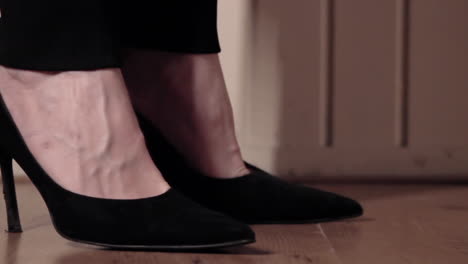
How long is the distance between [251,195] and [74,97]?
25 centimetres

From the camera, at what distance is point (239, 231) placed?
2.28ft

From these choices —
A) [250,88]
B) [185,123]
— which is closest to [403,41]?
[250,88]

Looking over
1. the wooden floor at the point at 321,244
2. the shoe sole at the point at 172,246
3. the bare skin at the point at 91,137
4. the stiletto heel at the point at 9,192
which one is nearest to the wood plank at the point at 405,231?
the wooden floor at the point at 321,244

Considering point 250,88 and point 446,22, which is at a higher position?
point 446,22

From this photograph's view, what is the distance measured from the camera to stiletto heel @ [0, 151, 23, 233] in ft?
2.73

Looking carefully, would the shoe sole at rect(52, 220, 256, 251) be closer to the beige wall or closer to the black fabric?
the black fabric

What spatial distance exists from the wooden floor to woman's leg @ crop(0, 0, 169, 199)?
8 centimetres

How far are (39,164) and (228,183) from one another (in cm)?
23

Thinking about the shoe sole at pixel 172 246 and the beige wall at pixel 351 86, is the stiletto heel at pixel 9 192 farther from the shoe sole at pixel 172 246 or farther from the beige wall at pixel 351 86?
the beige wall at pixel 351 86

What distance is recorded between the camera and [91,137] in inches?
30.2

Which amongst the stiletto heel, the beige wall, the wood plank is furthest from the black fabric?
the beige wall

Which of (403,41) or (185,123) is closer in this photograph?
(185,123)

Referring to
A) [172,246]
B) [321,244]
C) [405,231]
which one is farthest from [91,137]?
[405,231]

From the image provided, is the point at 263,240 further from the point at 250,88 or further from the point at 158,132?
the point at 250,88
